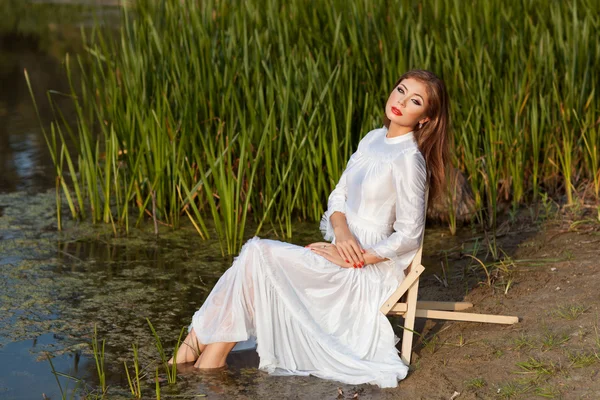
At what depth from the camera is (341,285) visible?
3.21 metres

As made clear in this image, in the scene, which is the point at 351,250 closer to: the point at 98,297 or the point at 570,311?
the point at 570,311

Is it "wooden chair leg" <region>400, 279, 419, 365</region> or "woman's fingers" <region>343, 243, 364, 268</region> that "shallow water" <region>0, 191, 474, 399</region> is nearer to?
"wooden chair leg" <region>400, 279, 419, 365</region>

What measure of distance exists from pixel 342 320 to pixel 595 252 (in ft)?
5.09

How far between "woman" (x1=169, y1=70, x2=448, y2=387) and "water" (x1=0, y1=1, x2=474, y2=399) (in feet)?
0.33

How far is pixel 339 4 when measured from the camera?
5379 millimetres

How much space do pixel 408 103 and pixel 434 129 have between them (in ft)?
0.45

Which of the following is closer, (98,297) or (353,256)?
(353,256)

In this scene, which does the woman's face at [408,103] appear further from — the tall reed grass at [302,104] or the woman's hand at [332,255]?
the tall reed grass at [302,104]

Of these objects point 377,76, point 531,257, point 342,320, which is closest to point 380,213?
point 342,320

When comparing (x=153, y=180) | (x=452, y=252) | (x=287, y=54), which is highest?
(x=287, y=54)

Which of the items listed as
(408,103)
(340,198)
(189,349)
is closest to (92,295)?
(189,349)

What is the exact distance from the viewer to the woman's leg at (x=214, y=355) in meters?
3.24

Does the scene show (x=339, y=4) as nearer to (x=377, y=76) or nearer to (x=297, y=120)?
(x=377, y=76)

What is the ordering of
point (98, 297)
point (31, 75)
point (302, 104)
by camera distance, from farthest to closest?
point (31, 75) < point (302, 104) < point (98, 297)
